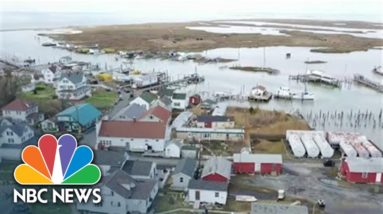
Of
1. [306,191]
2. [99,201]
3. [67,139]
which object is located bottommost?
[306,191]

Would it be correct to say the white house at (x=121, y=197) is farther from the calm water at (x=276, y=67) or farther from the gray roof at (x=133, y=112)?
the calm water at (x=276, y=67)

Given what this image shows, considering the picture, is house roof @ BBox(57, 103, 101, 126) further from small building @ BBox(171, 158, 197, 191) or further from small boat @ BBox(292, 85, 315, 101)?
small boat @ BBox(292, 85, 315, 101)

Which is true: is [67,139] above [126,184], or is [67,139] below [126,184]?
above

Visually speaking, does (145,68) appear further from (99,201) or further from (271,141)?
(99,201)

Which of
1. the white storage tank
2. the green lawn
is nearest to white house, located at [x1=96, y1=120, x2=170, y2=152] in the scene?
the white storage tank

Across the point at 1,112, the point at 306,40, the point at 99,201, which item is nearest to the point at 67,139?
the point at 99,201

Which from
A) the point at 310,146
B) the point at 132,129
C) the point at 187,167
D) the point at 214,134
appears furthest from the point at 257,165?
the point at 132,129
